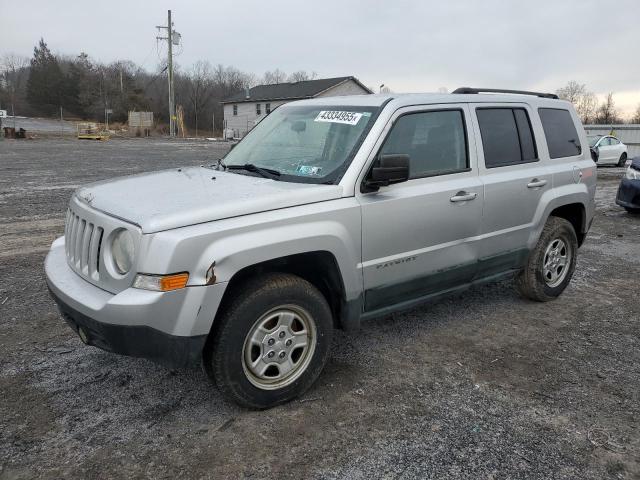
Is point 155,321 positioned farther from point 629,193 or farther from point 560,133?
point 629,193

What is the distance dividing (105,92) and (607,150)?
227ft

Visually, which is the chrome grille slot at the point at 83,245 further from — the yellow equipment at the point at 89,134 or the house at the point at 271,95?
the house at the point at 271,95

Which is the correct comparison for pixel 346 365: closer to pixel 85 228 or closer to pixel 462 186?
pixel 462 186

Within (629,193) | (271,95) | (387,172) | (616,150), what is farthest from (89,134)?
(387,172)

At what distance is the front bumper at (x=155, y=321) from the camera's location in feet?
8.96

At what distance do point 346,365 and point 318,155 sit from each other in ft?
5.02

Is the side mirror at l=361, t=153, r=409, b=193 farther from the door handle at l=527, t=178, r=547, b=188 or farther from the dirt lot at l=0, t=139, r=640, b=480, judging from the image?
the door handle at l=527, t=178, r=547, b=188

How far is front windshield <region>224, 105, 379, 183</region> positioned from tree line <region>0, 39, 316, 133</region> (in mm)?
70005

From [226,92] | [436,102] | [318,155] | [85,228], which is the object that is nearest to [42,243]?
[85,228]

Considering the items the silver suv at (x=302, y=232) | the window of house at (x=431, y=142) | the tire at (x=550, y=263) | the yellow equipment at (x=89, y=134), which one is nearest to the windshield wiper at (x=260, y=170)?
the silver suv at (x=302, y=232)

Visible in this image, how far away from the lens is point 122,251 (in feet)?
9.57

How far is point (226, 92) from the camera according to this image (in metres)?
84.2

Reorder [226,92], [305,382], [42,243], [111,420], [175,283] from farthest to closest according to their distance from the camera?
[226,92]
[42,243]
[305,382]
[111,420]
[175,283]

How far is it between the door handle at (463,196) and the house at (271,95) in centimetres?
4516
